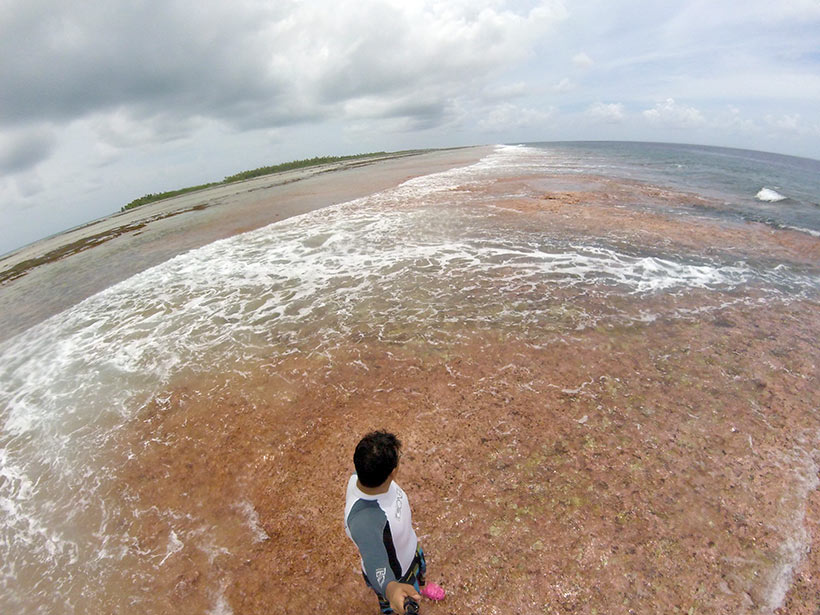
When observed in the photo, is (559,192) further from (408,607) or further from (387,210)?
(408,607)

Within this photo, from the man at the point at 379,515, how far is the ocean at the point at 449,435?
1491mm

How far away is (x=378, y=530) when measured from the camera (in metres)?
2.28

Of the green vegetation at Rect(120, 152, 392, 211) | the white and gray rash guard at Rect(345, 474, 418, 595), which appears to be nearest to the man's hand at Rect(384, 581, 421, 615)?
the white and gray rash guard at Rect(345, 474, 418, 595)

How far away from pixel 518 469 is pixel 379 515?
9.03 feet

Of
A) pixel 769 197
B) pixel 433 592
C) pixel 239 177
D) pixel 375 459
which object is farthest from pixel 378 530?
pixel 239 177

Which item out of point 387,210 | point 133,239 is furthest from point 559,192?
point 133,239

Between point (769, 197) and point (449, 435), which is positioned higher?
point (449, 435)

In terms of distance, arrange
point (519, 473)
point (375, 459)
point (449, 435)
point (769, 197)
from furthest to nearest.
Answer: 1. point (769, 197)
2. point (449, 435)
3. point (519, 473)
4. point (375, 459)

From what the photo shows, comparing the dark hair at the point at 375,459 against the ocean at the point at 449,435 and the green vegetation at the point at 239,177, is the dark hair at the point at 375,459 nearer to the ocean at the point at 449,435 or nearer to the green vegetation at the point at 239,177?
the ocean at the point at 449,435

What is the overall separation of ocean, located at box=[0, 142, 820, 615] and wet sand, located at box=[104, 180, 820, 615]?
1.1 inches

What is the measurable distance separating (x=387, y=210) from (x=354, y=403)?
628 inches

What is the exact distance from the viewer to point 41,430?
639 centimetres

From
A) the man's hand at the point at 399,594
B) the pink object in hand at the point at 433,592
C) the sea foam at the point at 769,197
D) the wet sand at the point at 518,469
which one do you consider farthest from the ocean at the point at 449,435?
Result: the sea foam at the point at 769,197

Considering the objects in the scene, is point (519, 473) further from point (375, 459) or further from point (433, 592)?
point (375, 459)
